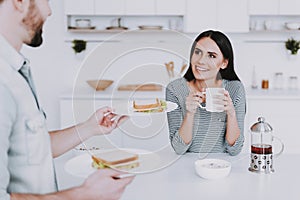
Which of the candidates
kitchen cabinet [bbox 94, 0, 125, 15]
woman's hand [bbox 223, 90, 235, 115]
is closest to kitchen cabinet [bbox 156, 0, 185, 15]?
kitchen cabinet [bbox 94, 0, 125, 15]

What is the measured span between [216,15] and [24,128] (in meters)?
2.93

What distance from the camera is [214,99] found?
5.79 ft

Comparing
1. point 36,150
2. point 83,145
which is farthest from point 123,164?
point 36,150

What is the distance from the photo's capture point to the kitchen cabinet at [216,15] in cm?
367

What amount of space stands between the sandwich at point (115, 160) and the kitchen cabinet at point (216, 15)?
2.54 metres

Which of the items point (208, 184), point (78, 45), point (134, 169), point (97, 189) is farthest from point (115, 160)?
point (78, 45)

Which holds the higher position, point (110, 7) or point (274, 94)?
point (110, 7)

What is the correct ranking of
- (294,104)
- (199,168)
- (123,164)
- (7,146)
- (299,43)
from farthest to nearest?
(299,43) → (294,104) → (199,168) → (123,164) → (7,146)

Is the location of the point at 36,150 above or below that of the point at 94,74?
below

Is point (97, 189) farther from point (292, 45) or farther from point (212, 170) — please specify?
point (292, 45)

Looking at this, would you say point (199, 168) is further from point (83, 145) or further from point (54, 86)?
point (54, 86)

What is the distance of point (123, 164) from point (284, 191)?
24.0 inches

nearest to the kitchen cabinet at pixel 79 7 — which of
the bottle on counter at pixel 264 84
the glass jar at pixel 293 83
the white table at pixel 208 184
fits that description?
the bottle on counter at pixel 264 84

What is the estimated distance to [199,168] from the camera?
1631 millimetres
